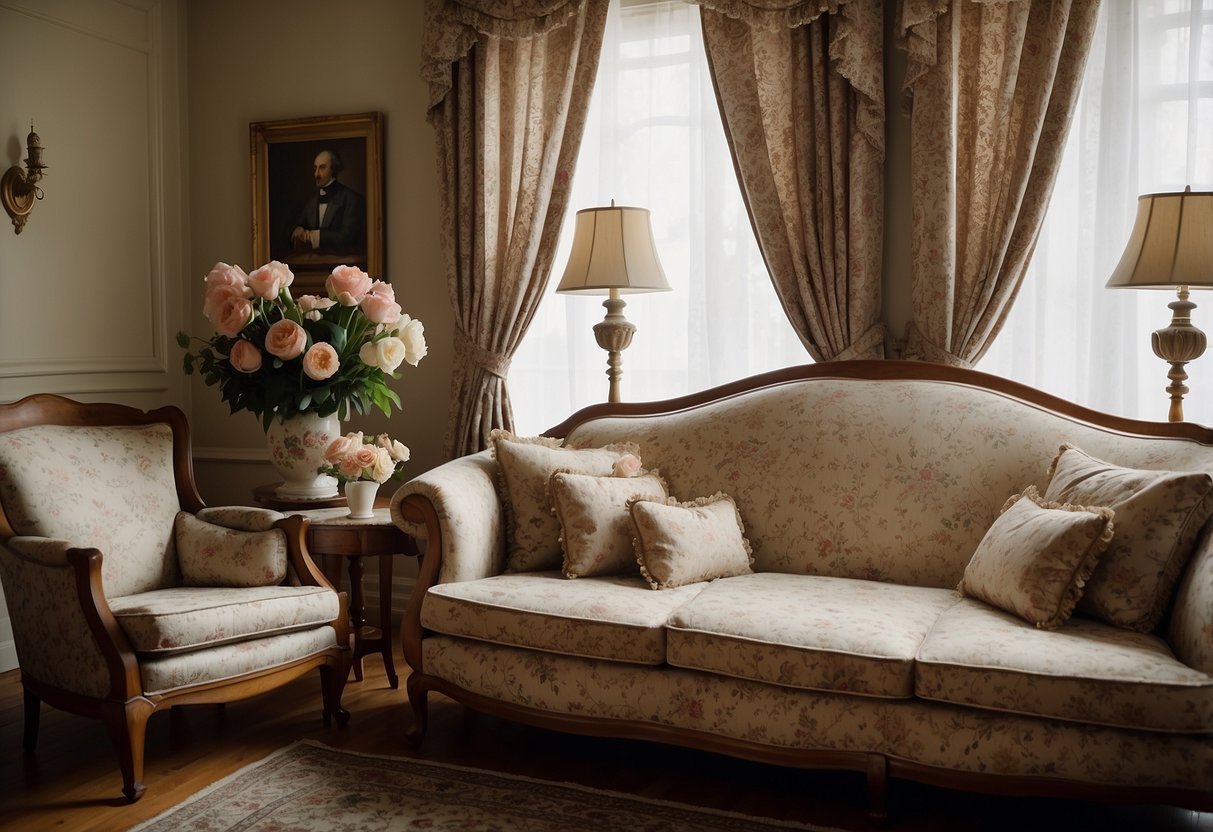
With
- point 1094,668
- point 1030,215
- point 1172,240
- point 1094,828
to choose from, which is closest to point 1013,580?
point 1094,668

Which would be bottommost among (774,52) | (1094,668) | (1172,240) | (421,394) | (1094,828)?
(1094,828)

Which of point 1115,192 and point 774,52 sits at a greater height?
point 774,52

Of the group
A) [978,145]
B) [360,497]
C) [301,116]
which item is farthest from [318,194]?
[978,145]

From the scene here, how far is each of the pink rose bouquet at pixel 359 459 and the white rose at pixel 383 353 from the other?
24 centimetres

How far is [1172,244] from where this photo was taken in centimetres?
290

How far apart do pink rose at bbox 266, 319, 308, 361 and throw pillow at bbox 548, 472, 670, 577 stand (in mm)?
907

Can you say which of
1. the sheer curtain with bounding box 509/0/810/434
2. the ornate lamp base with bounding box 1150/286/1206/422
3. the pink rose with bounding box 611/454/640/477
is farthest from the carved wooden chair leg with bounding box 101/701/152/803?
the ornate lamp base with bounding box 1150/286/1206/422

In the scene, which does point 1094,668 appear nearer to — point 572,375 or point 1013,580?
point 1013,580

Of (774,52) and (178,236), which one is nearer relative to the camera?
(774,52)

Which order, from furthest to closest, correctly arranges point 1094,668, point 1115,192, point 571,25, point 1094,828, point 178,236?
point 178,236 → point 571,25 → point 1115,192 → point 1094,828 → point 1094,668

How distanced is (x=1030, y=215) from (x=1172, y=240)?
581 mm

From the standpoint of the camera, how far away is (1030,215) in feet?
11.3

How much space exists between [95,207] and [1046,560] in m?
3.97

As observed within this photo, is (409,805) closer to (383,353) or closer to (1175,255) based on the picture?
(383,353)
